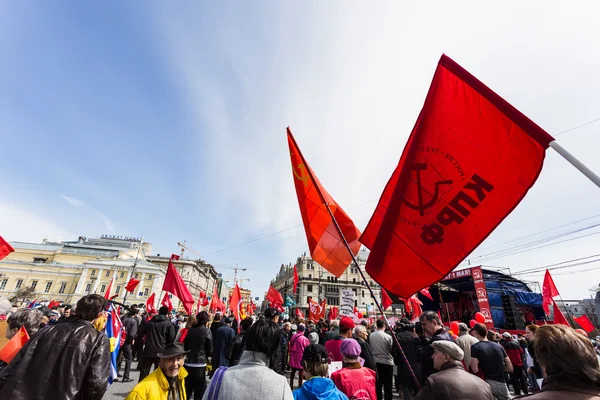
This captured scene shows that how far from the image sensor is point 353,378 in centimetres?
362

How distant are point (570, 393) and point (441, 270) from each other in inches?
46.7

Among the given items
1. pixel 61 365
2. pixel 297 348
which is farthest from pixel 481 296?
pixel 61 365

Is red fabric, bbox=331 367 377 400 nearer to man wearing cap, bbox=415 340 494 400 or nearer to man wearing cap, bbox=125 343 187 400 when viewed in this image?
man wearing cap, bbox=415 340 494 400

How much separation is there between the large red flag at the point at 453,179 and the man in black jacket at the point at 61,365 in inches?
123

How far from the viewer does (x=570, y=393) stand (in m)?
1.62

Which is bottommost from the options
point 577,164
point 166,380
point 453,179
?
point 166,380

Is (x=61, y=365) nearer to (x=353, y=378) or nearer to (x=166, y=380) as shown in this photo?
(x=166, y=380)

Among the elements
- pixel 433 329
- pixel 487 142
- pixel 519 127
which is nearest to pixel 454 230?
pixel 487 142

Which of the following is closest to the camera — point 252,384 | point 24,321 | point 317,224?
point 252,384

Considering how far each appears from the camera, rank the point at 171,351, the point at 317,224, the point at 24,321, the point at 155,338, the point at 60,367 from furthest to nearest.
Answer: the point at 155,338 < the point at 317,224 < the point at 24,321 < the point at 171,351 < the point at 60,367

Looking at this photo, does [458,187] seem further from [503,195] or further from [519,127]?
[519,127]

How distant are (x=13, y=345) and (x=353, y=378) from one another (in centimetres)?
461

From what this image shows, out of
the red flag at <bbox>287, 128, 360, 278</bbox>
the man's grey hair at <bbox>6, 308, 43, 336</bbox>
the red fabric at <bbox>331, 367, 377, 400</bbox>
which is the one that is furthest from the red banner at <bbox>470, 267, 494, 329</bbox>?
the man's grey hair at <bbox>6, 308, 43, 336</bbox>

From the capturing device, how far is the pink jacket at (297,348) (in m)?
8.04
